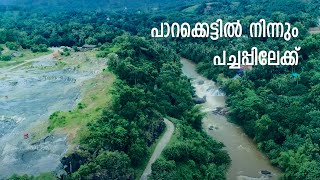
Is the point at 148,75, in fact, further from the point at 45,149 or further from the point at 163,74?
the point at 45,149

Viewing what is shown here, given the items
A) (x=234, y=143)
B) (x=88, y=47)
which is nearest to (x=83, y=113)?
(x=234, y=143)

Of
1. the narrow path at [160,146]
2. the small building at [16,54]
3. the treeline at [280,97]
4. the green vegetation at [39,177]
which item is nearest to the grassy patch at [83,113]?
the green vegetation at [39,177]

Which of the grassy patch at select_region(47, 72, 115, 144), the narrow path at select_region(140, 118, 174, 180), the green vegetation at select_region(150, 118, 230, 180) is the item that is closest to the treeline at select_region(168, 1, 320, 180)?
the green vegetation at select_region(150, 118, 230, 180)

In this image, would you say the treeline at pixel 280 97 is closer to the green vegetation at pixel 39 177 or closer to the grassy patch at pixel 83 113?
the grassy patch at pixel 83 113

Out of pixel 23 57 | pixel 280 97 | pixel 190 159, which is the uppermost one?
pixel 23 57

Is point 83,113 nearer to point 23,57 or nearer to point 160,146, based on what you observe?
point 160,146

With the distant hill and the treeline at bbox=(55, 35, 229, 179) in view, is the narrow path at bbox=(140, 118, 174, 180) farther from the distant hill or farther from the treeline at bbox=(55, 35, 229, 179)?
the distant hill

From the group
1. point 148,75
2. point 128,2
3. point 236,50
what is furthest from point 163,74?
point 128,2
